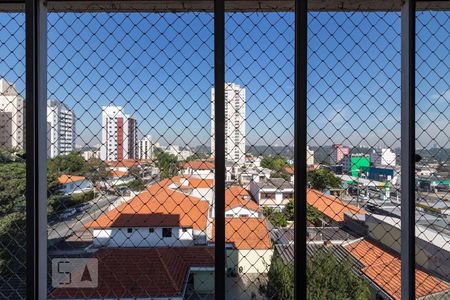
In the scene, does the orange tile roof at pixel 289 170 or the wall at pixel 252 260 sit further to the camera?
the wall at pixel 252 260

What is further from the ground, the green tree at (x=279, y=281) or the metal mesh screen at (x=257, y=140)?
the metal mesh screen at (x=257, y=140)

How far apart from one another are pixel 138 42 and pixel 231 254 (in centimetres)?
96

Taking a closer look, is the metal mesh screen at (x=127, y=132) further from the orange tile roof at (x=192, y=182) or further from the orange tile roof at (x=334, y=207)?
the orange tile roof at (x=334, y=207)

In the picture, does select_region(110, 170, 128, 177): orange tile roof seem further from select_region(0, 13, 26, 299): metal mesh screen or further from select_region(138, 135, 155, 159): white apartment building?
select_region(0, 13, 26, 299): metal mesh screen

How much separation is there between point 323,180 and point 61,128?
112 centimetres

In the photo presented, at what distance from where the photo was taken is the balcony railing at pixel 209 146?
109cm

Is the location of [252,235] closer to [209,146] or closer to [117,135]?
[209,146]

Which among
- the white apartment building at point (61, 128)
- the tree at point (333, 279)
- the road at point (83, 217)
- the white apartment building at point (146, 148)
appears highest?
the white apartment building at point (61, 128)

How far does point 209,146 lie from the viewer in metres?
1.08

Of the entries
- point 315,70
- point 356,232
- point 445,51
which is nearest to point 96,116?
point 315,70

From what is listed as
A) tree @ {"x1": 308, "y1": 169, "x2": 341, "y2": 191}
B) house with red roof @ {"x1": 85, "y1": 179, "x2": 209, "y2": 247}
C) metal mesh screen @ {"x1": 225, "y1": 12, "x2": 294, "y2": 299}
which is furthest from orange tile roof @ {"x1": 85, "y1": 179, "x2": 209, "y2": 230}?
tree @ {"x1": 308, "y1": 169, "x2": 341, "y2": 191}

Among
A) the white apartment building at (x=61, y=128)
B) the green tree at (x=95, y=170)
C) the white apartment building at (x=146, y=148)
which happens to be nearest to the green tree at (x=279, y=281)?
the white apartment building at (x=146, y=148)

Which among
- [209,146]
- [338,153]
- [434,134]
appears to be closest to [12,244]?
[209,146]

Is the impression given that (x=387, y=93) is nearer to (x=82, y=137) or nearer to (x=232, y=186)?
(x=232, y=186)
